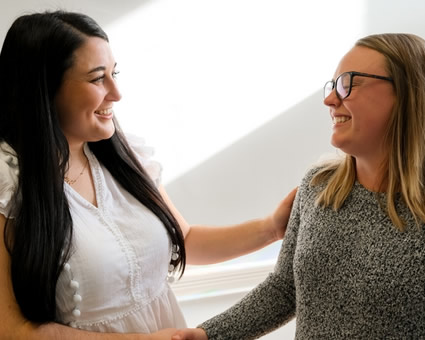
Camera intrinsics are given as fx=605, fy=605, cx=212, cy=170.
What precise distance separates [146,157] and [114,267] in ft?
1.39

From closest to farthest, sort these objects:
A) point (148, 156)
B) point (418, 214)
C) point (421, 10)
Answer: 1. point (418, 214)
2. point (148, 156)
3. point (421, 10)

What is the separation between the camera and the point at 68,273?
141 centimetres

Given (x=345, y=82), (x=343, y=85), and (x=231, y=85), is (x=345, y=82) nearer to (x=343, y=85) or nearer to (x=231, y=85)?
(x=343, y=85)

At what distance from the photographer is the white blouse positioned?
1432 mm

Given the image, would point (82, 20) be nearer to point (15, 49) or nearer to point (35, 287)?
point (15, 49)

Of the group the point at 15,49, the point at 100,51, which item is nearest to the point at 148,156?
the point at 100,51

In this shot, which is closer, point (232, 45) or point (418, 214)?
point (418, 214)

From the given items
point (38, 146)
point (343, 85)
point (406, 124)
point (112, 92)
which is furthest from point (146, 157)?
point (406, 124)

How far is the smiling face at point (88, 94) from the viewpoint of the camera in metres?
1.47

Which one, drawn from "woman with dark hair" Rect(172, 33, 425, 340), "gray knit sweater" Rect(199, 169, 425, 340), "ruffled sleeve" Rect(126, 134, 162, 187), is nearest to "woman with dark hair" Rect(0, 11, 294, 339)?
"ruffled sleeve" Rect(126, 134, 162, 187)

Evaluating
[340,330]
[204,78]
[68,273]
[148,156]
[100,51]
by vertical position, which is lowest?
[340,330]

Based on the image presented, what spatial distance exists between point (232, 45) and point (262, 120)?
30 cm

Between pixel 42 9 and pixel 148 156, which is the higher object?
pixel 42 9

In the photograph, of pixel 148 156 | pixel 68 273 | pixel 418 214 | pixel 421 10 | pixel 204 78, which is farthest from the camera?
pixel 421 10
